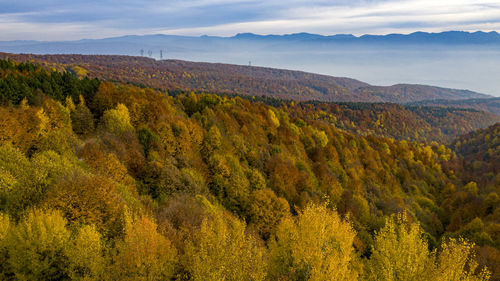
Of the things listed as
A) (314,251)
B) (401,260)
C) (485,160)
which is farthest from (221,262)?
(485,160)

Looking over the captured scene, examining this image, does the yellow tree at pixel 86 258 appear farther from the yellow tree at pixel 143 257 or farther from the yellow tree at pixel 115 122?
the yellow tree at pixel 115 122

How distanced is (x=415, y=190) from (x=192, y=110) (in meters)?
82.1

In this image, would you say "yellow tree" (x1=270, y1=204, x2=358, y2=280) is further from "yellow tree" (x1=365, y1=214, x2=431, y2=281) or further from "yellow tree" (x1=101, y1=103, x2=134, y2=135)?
"yellow tree" (x1=101, y1=103, x2=134, y2=135)

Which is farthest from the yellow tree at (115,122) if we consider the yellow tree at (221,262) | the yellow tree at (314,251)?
the yellow tree at (314,251)

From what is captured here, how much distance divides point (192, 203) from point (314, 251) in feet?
60.7

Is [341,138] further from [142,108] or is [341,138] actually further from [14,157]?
[14,157]

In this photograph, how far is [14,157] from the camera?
117 feet

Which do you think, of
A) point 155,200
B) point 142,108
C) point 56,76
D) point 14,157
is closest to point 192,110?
point 142,108

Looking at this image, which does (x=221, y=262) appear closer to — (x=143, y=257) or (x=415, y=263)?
(x=143, y=257)

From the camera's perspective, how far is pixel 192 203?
38.9 meters

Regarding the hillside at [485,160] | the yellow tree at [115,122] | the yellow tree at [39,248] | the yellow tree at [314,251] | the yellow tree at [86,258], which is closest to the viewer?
the yellow tree at [39,248]

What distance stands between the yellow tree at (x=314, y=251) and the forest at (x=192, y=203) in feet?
0.44

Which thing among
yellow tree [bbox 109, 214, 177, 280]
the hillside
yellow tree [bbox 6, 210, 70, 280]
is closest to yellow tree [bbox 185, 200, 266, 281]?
yellow tree [bbox 109, 214, 177, 280]

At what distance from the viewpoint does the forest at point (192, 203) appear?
76.6ft
